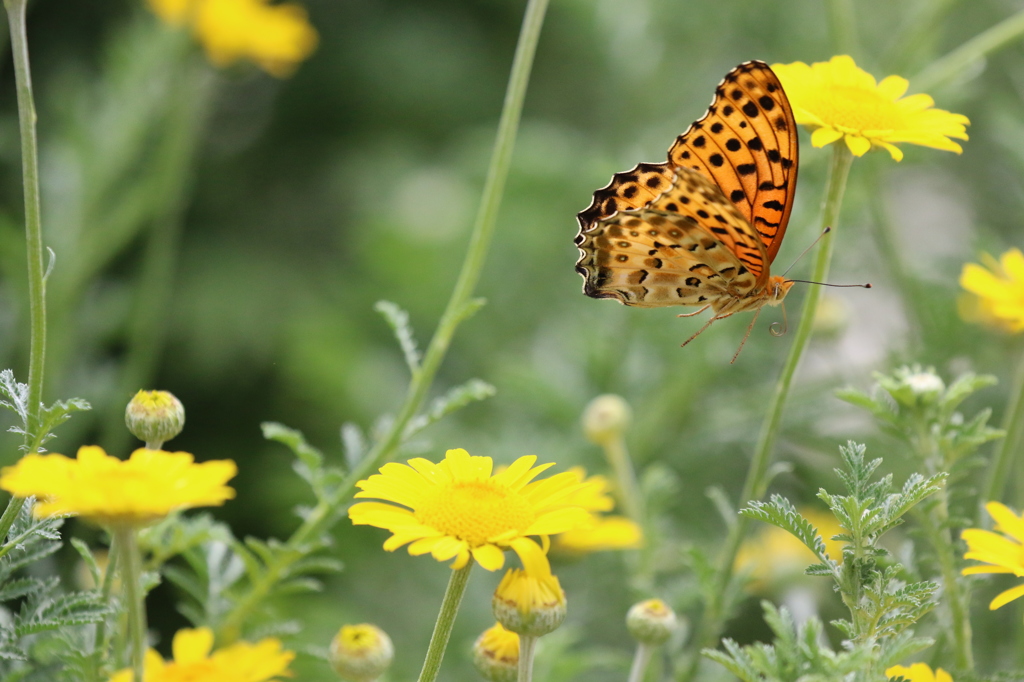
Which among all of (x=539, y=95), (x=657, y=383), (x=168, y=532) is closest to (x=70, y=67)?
(x=539, y=95)

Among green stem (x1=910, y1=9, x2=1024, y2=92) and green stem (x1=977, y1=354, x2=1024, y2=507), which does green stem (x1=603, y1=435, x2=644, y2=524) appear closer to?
green stem (x1=977, y1=354, x2=1024, y2=507)

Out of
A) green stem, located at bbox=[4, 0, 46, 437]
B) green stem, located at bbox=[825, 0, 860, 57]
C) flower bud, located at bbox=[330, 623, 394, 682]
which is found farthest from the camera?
green stem, located at bbox=[825, 0, 860, 57]

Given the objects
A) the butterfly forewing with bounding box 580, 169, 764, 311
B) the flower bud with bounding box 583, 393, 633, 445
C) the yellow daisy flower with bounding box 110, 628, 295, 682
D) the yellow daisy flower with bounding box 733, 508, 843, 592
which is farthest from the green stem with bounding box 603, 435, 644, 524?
the yellow daisy flower with bounding box 110, 628, 295, 682

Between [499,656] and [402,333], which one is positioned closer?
[499,656]

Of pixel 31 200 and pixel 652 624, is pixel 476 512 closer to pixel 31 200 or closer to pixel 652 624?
pixel 652 624

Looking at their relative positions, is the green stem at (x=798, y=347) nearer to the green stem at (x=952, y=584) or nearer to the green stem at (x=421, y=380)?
the green stem at (x=952, y=584)

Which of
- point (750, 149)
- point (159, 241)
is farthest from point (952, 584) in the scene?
point (159, 241)
